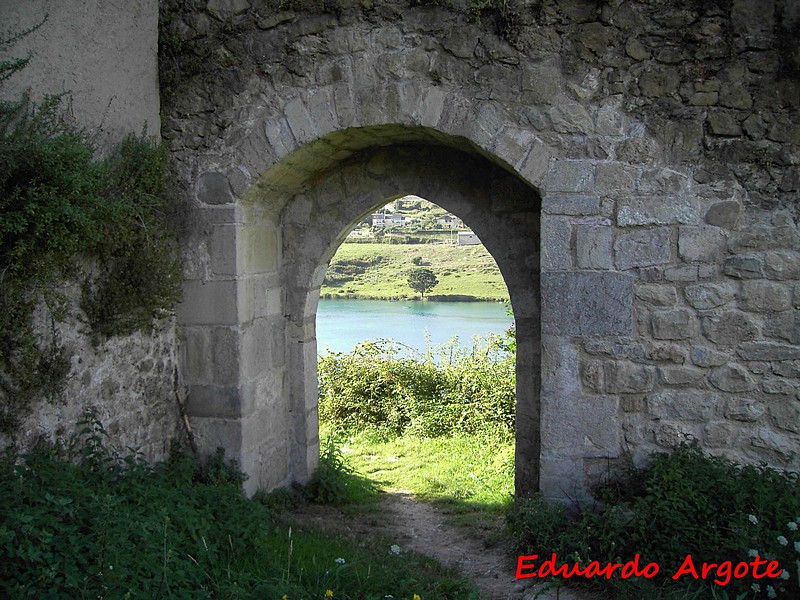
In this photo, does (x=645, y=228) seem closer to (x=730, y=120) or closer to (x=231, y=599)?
(x=730, y=120)

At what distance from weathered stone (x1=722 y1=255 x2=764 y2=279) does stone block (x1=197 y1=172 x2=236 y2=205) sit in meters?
2.97

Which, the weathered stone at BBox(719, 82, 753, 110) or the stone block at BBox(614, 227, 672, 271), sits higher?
the weathered stone at BBox(719, 82, 753, 110)

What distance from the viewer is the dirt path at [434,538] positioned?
11.9 feet

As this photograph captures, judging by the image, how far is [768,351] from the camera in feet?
12.2

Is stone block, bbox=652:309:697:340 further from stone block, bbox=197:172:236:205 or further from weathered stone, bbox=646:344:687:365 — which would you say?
stone block, bbox=197:172:236:205

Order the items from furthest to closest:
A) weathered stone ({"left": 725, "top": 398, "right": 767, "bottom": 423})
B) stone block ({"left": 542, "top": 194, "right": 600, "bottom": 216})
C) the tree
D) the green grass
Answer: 1. the tree
2. the green grass
3. stone block ({"left": 542, "top": 194, "right": 600, "bottom": 216})
4. weathered stone ({"left": 725, "top": 398, "right": 767, "bottom": 423})

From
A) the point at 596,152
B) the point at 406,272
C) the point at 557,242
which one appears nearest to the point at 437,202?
the point at 557,242

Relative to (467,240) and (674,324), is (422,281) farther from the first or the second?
(674,324)

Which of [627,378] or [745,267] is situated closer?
[745,267]

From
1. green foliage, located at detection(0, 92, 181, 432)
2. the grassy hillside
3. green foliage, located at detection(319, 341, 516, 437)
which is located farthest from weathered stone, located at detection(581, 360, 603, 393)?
the grassy hillside

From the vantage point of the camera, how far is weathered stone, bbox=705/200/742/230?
373cm

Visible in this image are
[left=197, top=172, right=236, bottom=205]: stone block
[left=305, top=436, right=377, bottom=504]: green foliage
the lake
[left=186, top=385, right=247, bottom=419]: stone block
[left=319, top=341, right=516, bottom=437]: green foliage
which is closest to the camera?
[left=197, top=172, right=236, bottom=205]: stone block

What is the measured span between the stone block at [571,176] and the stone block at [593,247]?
0.23 m

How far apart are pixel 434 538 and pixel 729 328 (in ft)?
7.44
